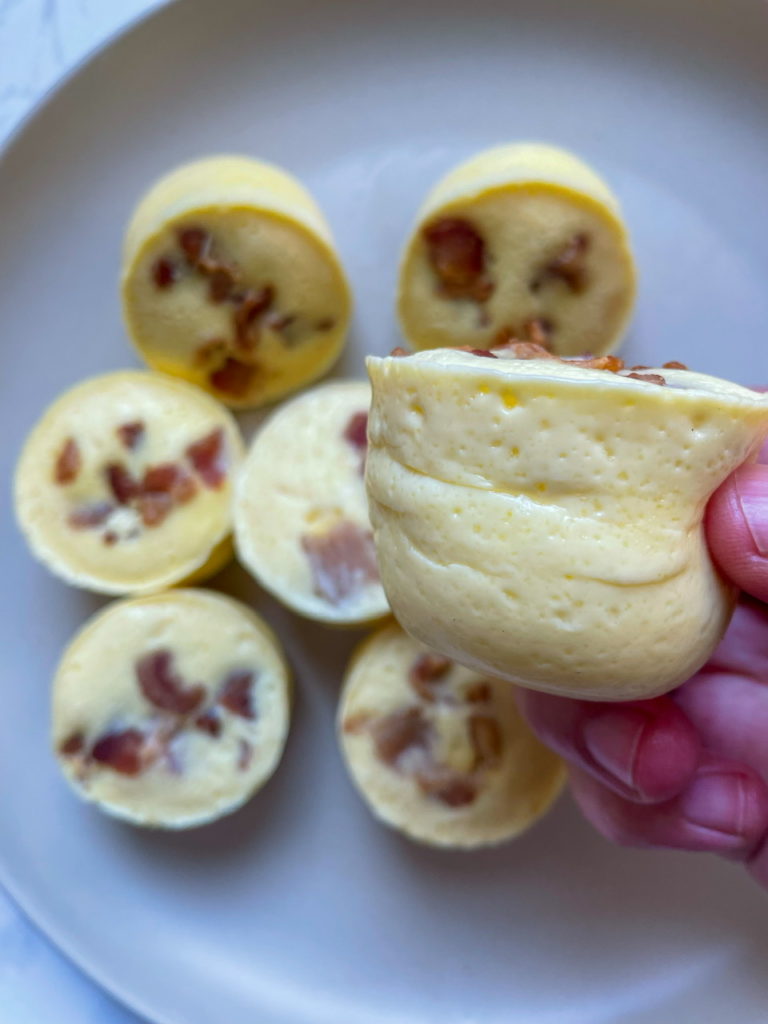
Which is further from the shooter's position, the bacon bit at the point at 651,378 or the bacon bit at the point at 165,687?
the bacon bit at the point at 165,687

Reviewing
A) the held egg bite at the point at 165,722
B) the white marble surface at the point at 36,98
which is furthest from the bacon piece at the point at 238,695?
the white marble surface at the point at 36,98

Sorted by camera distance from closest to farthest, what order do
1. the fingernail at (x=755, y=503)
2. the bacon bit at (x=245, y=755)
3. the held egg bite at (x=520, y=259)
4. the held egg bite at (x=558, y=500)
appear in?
the held egg bite at (x=558, y=500), the fingernail at (x=755, y=503), the held egg bite at (x=520, y=259), the bacon bit at (x=245, y=755)

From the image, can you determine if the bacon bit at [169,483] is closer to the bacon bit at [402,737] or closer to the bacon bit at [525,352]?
the bacon bit at [402,737]

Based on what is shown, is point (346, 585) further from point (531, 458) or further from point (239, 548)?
point (531, 458)

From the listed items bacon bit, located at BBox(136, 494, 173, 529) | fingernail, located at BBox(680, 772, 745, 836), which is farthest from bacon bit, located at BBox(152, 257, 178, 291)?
fingernail, located at BBox(680, 772, 745, 836)

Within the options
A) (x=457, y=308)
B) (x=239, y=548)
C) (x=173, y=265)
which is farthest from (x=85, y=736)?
(x=457, y=308)

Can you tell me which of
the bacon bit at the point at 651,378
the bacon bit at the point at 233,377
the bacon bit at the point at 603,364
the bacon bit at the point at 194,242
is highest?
the bacon bit at the point at 194,242
